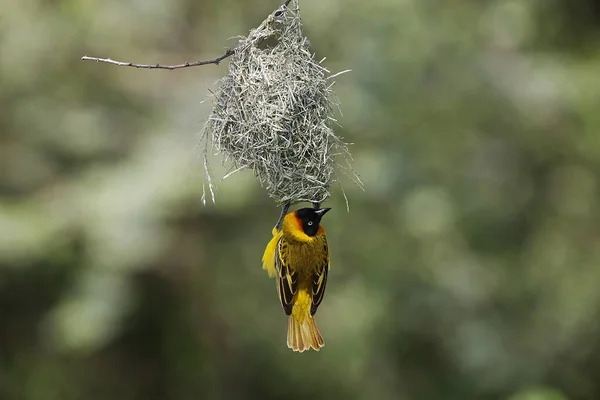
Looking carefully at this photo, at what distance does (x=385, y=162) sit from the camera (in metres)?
6.04

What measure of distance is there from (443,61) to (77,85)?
3427 mm

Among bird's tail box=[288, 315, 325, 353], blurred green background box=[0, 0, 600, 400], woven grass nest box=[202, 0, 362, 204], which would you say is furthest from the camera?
blurred green background box=[0, 0, 600, 400]

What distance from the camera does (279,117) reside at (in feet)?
10.5

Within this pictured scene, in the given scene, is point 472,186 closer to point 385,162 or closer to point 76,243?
point 385,162

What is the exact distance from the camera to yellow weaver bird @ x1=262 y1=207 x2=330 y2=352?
363 cm

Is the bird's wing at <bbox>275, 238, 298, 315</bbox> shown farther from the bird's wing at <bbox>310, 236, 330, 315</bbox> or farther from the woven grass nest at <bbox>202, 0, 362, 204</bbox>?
the woven grass nest at <bbox>202, 0, 362, 204</bbox>

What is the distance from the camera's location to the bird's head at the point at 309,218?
350cm

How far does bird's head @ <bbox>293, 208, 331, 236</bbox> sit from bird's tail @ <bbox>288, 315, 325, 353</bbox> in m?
0.54

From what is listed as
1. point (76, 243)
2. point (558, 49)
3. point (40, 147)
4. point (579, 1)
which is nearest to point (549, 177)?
point (558, 49)

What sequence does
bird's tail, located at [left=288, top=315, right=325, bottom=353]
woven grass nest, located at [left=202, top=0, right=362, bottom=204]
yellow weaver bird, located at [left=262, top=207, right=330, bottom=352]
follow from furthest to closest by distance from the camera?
Result: bird's tail, located at [left=288, top=315, right=325, bottom=353] → yellow weaver bird, located at [left=262, top=207, right=330, bottom=352] → woven grass nest, located at [left=202, top=0, right=362, bottom=204]

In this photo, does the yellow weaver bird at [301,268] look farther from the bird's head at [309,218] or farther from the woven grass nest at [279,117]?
the woven grass nest at [279,117]

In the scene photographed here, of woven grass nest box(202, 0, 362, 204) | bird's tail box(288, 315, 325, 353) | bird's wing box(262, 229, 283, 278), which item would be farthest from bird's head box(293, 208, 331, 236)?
bird's tail box(288, 315, 325, 353)

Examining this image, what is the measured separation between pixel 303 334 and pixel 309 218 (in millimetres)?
723

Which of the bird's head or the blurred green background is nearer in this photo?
the bird's head
